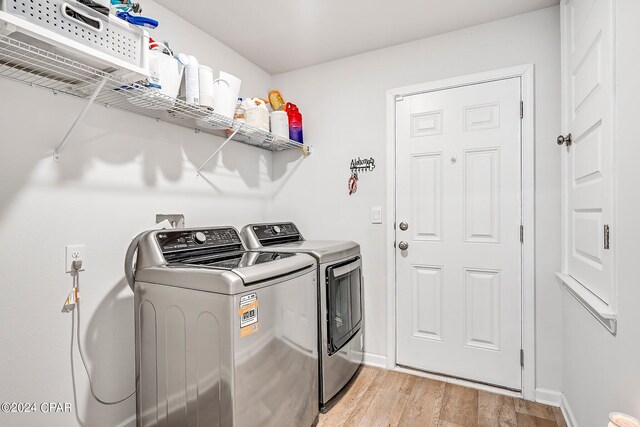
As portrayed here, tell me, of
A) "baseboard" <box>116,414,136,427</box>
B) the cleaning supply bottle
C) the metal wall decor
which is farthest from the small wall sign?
"baseboard" <box>116,414,136,427</box>

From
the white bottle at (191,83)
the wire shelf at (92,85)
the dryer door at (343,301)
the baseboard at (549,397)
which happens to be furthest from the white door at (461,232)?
the white bottle at (191,83)

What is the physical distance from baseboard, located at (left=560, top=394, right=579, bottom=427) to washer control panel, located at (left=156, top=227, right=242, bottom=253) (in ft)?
6.65

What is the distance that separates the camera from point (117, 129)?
5.49ft

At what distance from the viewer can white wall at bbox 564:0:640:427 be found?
3.38ft

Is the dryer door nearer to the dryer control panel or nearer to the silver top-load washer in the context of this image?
the silver top-load washer

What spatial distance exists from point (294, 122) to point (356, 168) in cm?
63

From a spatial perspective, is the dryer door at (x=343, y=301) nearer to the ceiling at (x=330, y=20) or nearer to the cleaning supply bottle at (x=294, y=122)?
the cleaning supply bottle at (x=294, y=122)

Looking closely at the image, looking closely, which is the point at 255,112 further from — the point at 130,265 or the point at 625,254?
the point at 625,254

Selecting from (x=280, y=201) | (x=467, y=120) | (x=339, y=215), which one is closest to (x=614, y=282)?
(x=467, y=120)

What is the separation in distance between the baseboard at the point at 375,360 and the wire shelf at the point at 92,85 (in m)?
1.90

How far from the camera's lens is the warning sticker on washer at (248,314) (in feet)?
4.13

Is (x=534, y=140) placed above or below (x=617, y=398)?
above

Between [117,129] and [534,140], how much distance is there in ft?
7.86

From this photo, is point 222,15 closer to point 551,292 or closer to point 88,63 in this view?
point 88,63
